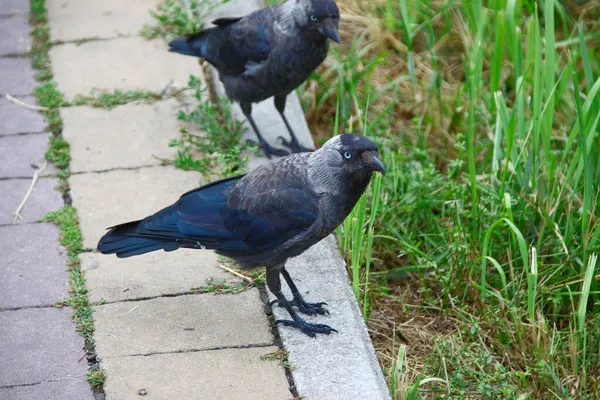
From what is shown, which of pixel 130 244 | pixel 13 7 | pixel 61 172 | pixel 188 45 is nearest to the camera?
pixel 130 244

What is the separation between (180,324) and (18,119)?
7.10 ft

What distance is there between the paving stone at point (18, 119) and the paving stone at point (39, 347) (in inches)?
66.4

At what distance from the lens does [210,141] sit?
4938 mm

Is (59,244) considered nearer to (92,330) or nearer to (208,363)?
(92,330)

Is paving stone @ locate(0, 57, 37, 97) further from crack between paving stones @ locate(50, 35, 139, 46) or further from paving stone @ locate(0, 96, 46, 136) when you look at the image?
crack between paving stones @ locate(50, 35, 139, 46)

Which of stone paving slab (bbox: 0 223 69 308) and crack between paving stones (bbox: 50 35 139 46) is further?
crack between paving stones (bbox: 50 35 139 46)

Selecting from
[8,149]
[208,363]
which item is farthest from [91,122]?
[208,363]

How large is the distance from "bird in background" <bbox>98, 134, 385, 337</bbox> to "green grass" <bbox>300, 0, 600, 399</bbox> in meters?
0.27

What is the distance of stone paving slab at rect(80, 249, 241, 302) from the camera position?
3.81 m

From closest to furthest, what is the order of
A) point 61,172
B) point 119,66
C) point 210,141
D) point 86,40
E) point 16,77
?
point 61,172 < point 210,141 < point 16,77 < point 119,66 < point 86,40

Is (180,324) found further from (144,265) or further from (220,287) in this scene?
(144,265)

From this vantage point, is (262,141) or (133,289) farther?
(262,141)

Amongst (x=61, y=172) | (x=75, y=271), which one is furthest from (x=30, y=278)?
(x=61, y=172)

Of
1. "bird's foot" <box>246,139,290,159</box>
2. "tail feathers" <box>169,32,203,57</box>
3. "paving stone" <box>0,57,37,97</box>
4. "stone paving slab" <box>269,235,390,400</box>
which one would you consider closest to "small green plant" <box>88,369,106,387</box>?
"stone paving slab" <box>269,235,390,400</box>
